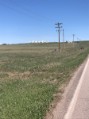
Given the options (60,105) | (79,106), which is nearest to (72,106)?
(79,106)

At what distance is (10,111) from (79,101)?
2727 mm

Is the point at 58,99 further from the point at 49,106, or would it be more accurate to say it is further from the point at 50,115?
the point at 50,115

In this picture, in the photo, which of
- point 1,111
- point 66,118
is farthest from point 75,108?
point 1,111

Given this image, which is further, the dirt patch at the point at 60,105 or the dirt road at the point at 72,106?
the dirt patch at the point at 60,105

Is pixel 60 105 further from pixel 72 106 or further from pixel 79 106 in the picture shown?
pixel 79 106

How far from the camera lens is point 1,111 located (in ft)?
30.8

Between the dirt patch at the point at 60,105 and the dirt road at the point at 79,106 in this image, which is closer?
the dirt road at the point at 79,106

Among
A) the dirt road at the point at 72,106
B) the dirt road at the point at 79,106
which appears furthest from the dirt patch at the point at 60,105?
the dirt road at the point at 79,106

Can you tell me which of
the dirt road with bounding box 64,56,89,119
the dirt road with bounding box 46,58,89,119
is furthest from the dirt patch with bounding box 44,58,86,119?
the dirt road with bounding box 64,56,89,119

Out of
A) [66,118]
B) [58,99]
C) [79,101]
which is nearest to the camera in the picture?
[66,118]

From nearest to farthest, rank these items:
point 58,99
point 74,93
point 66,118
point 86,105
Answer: point 66,118 < point 86,105 < point 58,99 < point 74,93

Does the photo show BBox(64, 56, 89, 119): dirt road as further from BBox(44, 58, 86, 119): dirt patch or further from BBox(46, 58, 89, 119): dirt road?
BBox(44, 58, 86, 119): dirt patch

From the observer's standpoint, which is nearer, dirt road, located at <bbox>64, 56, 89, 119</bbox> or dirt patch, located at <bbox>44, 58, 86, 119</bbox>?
dirt road, located at <bbox>64, 56, 89, 119</bbox>

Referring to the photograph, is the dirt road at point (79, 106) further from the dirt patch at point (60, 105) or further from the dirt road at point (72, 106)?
the dirt patch at point (60, 105)
